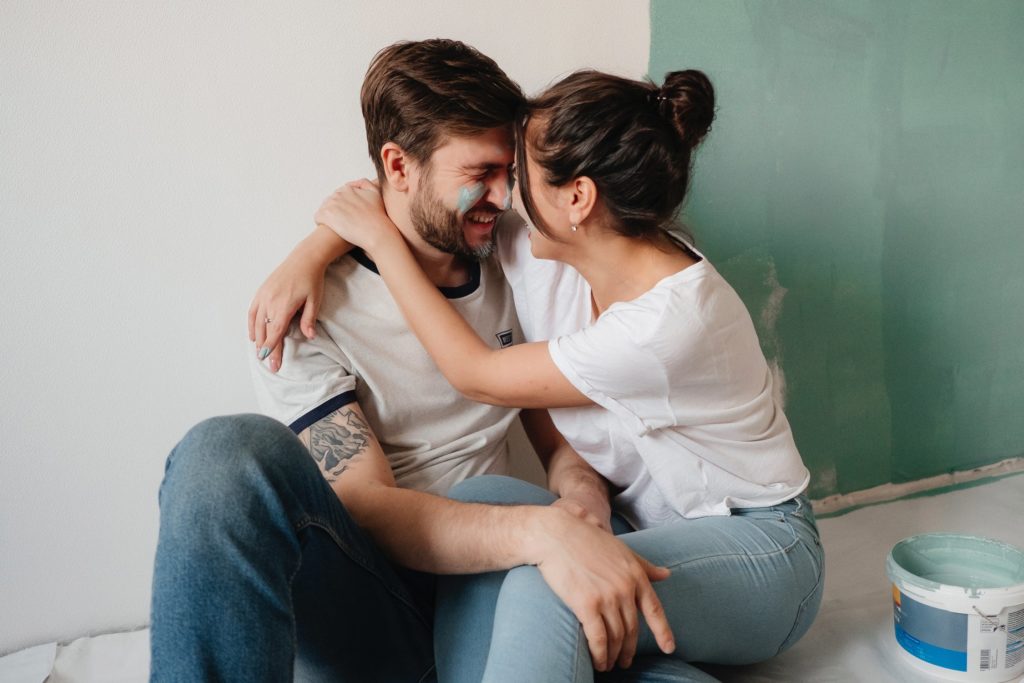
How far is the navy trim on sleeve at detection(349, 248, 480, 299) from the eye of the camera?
4.57ft

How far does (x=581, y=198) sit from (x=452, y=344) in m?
0.27

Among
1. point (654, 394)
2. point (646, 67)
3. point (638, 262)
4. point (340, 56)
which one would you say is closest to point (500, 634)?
point (654, 394)

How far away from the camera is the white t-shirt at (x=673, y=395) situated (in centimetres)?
113

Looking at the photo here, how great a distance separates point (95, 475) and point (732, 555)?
3.31ft

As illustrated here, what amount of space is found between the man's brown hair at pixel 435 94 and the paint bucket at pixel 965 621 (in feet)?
3.03

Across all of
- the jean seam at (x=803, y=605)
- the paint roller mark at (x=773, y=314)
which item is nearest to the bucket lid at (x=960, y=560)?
the jean seam at (x=803, y=605)

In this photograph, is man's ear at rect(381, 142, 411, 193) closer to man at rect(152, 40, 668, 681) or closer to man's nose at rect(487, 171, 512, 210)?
man at rect(152, 40, 668, 681)

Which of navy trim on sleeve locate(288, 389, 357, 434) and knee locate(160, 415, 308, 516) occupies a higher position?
knee locate(160, 415, 308, 516)

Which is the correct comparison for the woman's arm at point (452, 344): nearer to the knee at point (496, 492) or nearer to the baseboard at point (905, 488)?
the knee at point (496, 492)

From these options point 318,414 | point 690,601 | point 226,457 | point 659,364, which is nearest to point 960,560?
point 690,601

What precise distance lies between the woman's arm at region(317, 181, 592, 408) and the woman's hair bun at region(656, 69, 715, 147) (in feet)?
1.12

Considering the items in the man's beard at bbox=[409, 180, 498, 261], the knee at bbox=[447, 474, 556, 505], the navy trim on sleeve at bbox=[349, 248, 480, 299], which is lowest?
the knee at bbox=[447, 474, 556, 505]

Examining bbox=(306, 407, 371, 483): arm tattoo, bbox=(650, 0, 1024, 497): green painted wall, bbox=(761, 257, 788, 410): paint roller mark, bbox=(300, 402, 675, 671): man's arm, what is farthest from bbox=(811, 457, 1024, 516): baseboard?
bbox=(306, 407, 371, 483): arm tattoo

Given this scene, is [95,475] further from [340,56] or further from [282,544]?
[340,56]
